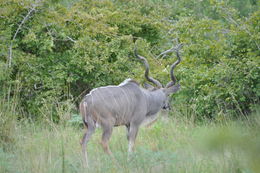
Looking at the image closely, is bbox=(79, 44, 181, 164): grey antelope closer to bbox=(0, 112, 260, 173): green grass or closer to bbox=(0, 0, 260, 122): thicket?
bbox=(0, 112, 260, 173): green grass

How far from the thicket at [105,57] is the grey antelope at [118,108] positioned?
90 cm

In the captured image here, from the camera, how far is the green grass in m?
1.80

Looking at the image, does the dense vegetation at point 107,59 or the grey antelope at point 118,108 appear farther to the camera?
the dense vegetation at point 107,59

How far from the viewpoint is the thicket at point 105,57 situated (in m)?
6.85

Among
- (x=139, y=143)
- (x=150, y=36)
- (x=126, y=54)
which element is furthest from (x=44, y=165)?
(x=150, y=36)

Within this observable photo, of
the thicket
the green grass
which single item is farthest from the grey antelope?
the thicket

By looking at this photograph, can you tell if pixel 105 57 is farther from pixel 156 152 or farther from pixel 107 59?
pixel 156 152

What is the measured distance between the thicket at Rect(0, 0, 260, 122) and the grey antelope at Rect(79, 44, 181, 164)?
0.90m

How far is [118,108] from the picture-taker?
18.1 feet

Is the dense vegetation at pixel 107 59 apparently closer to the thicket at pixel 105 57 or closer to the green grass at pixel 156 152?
the thicket at pixel 105 57

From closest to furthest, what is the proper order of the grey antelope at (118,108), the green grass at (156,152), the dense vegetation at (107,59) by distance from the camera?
1. the green grass at (156,152)
2. the grey antelope at (118,108)
3. the dense vegetation at (107,59)

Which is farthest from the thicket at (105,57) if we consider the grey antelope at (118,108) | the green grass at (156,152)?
the green grass at (156,152)

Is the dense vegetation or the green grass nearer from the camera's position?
the green grass

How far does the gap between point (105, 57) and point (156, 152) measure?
12.6 ft
